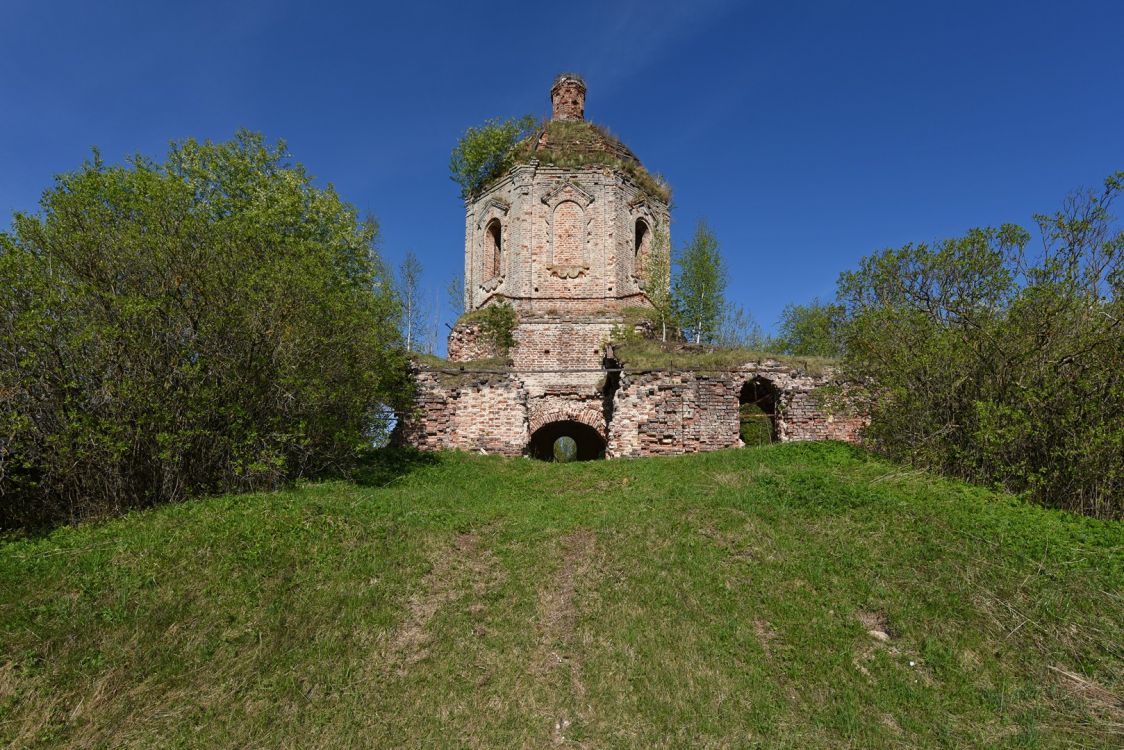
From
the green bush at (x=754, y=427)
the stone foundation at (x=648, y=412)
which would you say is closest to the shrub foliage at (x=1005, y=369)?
the stone foundation at (x=648, y=412)

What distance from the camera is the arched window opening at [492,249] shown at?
63.0 feet

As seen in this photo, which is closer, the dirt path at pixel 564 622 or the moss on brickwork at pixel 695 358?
the dirt path at pixel 564 622

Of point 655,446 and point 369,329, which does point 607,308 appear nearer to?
point 655,446

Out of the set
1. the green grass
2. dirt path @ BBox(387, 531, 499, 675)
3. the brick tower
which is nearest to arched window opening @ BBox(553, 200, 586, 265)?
the brick tower

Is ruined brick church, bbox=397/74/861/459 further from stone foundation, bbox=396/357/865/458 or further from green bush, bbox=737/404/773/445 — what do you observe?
green bush, bbox=737/404/773/445

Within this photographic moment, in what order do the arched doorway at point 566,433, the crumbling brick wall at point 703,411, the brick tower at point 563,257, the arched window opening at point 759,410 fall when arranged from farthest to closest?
1. the arched doorway at point 566,433
2. the brick tower at point 563,257
3. the arched window opening at point 759,410
4. the crumbling brick wall at point 703,411

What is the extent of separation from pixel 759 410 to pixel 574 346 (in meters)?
5.75

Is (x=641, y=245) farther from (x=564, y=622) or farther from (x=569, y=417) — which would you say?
(x=564, y=622)

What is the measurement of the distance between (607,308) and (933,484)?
11.4m

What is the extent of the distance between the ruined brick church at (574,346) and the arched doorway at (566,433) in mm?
78

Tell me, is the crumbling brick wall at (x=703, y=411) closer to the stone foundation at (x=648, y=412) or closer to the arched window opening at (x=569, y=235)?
the stone foundation at (x=648, y=412)

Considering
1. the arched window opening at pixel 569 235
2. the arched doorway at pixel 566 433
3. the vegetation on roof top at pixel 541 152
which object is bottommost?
the arched doorway at pixel 566 433

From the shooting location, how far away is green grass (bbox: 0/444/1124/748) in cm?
386

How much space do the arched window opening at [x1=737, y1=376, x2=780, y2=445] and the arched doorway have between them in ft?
14.4
